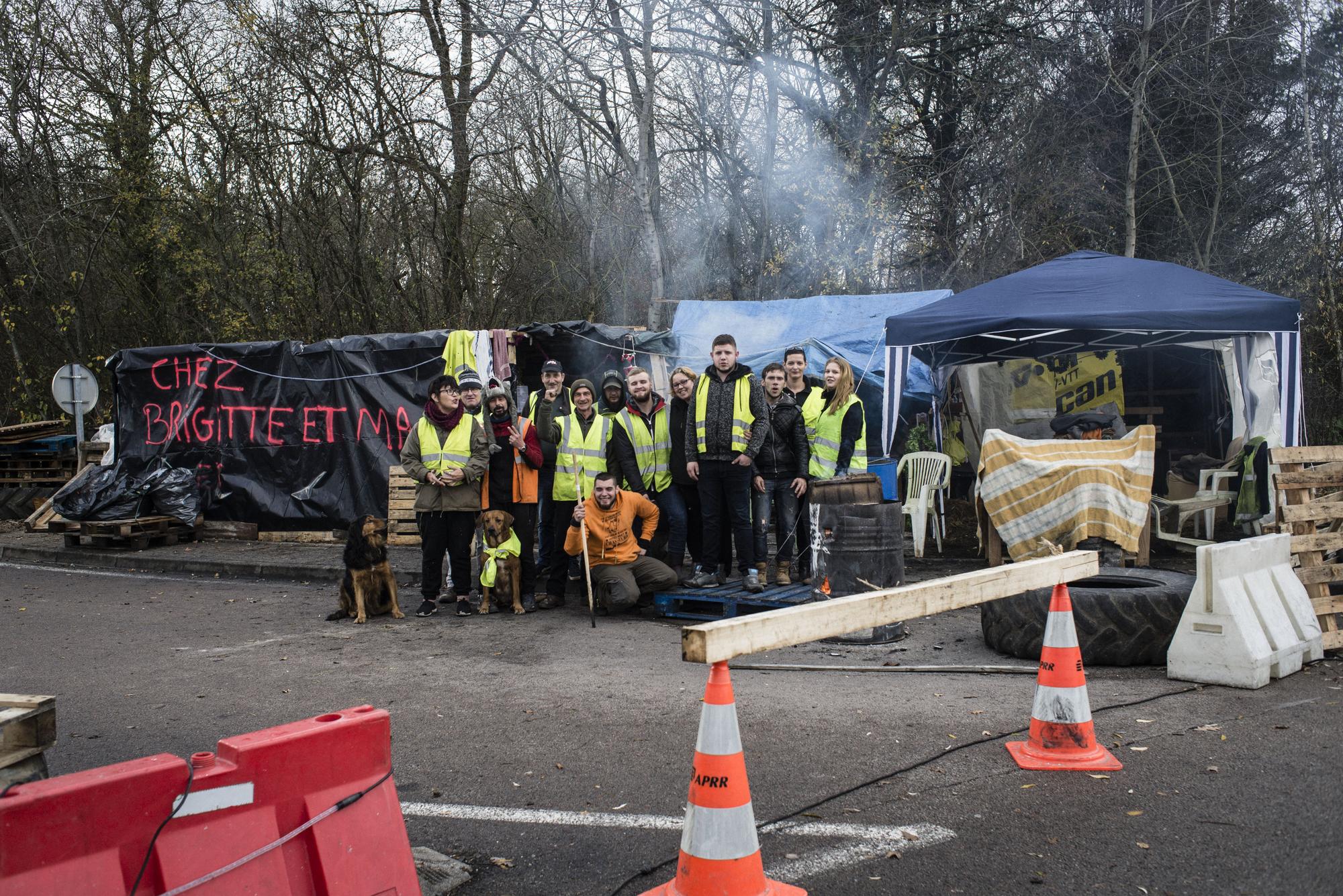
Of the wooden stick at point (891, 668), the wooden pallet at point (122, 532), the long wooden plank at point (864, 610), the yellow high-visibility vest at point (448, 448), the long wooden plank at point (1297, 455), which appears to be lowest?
the wooden stick at point (891, 668)

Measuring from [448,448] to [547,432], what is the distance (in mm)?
1061

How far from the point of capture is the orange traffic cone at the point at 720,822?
323cm

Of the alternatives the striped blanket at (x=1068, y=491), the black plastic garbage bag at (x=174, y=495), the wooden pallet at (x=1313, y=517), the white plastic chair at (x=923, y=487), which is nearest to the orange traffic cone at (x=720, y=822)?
the wooden pallet at (x=1313, y=517)

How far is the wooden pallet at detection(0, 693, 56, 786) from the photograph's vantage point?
2854 millimetres

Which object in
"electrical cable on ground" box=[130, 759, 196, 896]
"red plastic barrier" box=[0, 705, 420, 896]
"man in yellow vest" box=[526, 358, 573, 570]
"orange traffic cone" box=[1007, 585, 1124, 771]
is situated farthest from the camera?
"man in yellow vest" box=[526, 358, 573, 570]

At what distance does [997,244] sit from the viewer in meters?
19.0

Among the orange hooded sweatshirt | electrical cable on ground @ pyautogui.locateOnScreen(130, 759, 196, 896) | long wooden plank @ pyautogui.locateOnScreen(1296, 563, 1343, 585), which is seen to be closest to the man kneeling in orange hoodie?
the orange hooded sweatshirt

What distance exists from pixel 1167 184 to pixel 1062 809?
17.8 meters

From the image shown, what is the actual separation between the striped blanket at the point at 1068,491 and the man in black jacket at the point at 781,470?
7.21 ft

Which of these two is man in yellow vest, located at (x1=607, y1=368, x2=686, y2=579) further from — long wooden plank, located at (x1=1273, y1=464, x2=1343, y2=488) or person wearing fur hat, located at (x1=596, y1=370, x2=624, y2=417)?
long wooden plank, located at (x1=1273, y1=464, x2=1343, y2=488)

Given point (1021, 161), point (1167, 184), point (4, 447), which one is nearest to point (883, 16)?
point (1021, 161)

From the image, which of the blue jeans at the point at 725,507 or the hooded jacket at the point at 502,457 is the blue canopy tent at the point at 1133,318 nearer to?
the blue jeans at the point at 725,507

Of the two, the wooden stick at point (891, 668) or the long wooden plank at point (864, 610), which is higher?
the long wooden plank at point (864, 610)

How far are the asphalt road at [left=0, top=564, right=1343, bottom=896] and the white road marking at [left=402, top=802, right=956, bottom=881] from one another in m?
0.01
